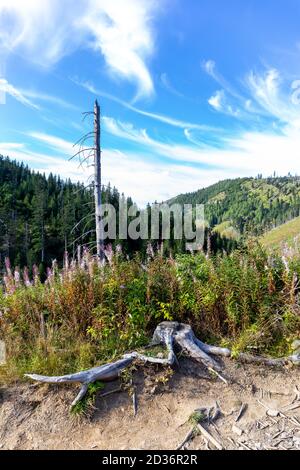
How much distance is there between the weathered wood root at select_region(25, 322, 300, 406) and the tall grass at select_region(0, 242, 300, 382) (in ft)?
0.89

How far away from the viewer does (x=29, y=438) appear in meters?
3.50

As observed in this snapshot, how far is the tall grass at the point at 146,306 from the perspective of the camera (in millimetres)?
4906

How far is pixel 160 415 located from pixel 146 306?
1.90m

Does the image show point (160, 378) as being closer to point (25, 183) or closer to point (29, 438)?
point (29, 438)

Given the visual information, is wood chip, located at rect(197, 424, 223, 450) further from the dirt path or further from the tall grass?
the tall grass

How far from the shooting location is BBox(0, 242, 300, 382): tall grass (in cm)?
491

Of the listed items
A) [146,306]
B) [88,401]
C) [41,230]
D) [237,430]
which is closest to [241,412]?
[237,430]

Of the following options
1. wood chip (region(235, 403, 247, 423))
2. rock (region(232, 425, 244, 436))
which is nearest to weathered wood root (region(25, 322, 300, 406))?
wood chip (region(235, 403, 247, 423))

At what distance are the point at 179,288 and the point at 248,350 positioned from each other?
1577 mm

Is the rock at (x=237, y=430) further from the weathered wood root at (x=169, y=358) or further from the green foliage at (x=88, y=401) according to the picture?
the green foliage at (x=88, y=401)

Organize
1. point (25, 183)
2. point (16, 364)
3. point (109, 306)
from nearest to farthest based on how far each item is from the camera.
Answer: point (16, 364) → point (109, 306) → point (25, 183)

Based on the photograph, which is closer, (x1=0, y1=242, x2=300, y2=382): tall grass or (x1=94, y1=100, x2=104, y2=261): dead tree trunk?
(x1=0, y1=242, x2=300, y2=382): tall grass

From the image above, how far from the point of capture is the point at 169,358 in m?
4.42

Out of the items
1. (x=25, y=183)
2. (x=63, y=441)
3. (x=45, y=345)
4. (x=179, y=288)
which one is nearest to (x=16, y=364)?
(x=45, y=345)
